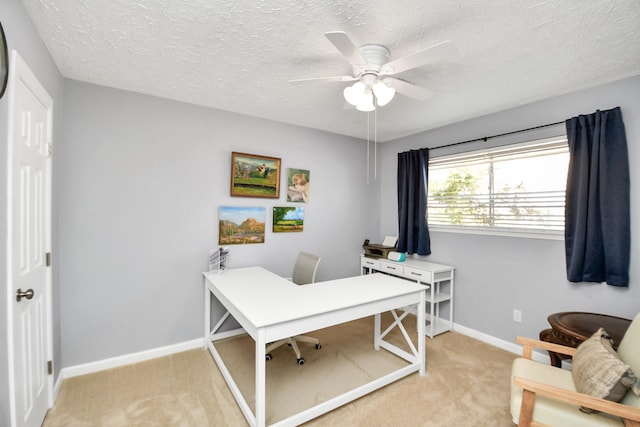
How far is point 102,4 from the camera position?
4.74ft

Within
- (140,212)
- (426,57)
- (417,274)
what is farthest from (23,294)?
(417,274)

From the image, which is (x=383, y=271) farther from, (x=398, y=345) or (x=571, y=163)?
(x=571, y=163)

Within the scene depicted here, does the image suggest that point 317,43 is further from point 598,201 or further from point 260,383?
point 598,201

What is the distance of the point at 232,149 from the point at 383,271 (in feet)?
7.72

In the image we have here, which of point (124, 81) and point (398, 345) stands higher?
point (124, 81)

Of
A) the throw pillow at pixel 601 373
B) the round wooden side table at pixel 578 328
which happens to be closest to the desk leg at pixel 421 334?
the round wooden side table at pixel 578 328

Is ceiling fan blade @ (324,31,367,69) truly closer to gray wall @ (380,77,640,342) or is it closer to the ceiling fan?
the ceiling fan

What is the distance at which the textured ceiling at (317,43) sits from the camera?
1.46 metres

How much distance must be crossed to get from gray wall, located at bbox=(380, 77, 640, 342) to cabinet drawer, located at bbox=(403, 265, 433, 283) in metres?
0.45

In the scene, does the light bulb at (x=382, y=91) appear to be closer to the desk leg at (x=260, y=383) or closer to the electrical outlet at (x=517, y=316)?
the desk leg at (x=260, y=383)

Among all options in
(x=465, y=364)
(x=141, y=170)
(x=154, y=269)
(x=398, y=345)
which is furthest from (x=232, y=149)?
(x=465, y=364)

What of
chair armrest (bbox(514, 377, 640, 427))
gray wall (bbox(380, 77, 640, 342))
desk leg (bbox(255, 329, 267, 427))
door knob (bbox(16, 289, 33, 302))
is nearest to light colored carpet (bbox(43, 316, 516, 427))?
desk leg (bbox(255, 329, 267, 427))

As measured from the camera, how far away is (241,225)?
3.05 meters

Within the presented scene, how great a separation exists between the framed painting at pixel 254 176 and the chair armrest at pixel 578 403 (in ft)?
8.56
